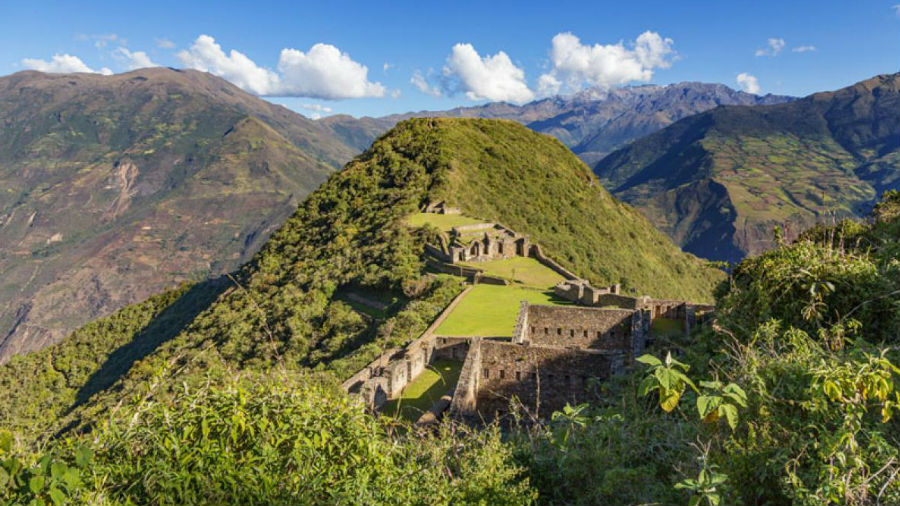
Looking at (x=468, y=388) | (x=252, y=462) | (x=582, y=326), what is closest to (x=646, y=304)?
(x=582, y=326)

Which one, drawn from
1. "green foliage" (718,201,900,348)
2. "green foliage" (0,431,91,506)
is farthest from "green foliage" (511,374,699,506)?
"green foliage" (0,431,91,506)

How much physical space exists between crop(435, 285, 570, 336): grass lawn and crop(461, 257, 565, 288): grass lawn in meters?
3.33

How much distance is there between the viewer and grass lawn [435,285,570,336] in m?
21.2

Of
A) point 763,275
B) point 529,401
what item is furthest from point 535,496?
point 529,401

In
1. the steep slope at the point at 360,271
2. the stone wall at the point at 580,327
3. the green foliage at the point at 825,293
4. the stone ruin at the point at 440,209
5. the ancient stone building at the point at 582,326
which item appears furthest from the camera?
the stone ruin at the point at 440,209

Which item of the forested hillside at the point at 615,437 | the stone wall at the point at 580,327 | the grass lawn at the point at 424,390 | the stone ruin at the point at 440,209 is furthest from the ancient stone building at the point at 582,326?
the stone ruin at the point at 440,209

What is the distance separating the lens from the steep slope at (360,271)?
30.8 meters

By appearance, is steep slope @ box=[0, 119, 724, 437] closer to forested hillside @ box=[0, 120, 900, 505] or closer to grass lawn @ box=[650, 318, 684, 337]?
forested hillside @ box=[0, 120, 900, 505]

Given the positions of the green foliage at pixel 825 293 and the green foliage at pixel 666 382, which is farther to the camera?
the green foliage at pixel 825 293

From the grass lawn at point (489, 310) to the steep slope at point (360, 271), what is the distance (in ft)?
4.88

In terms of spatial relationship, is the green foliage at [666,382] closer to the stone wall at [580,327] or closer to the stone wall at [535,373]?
the stone wall at [535,373]

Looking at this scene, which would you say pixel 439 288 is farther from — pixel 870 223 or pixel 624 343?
pixel 870 223

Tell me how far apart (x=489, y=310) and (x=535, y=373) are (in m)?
9.84

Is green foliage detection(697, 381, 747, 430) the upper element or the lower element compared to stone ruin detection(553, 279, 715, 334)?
upper
